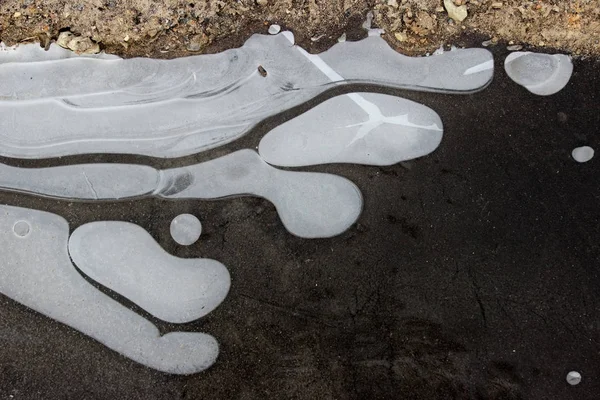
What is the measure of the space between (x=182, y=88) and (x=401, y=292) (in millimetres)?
2135

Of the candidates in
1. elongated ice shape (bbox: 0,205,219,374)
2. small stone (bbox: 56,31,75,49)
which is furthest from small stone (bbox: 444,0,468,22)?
elongated ice shape (bbox: 0,205,219,374)

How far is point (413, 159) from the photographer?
310 cm

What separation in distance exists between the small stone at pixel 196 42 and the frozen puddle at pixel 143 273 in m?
1.38

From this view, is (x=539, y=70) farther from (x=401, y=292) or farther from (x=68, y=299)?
(x=68, y=299)

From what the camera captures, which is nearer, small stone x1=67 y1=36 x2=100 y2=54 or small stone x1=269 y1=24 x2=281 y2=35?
small stone x1=67 y1=36 x2=100 y2=54

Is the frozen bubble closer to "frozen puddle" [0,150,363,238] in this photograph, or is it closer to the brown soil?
"frozen puddle" [0,150,363,238]

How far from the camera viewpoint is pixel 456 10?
307 cm

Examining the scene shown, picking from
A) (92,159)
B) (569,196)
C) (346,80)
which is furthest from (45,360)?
(569,196)

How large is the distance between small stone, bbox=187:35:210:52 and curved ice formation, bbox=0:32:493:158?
0.22 ft

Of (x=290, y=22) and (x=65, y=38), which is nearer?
(x=65, y=38)

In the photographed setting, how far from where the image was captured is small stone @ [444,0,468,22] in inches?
121

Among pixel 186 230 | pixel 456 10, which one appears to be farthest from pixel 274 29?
pixel 186 230

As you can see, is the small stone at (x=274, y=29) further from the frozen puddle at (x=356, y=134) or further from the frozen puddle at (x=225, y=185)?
the frozen puddle at (x=225, y=185)

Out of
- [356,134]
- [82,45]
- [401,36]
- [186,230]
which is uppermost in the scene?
[82,45]
